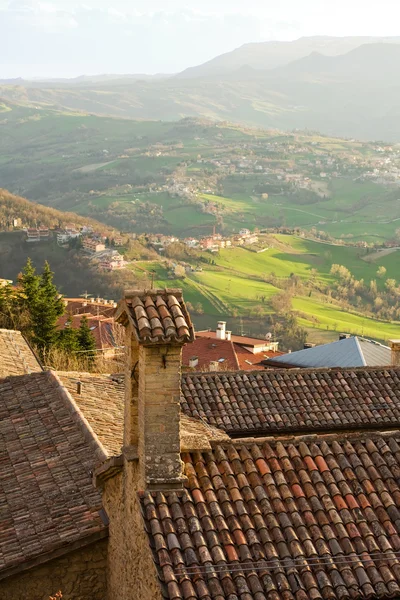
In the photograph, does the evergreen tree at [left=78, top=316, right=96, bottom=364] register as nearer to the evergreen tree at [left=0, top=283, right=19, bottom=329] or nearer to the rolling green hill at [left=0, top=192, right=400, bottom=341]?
the evergreen tree at [left=0, top=283, right=19, bottom=329]

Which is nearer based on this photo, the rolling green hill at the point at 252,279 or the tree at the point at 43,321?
the tree at the point at 43,321

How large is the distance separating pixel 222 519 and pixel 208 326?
8035 cm

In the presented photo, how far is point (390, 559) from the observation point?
296 inches

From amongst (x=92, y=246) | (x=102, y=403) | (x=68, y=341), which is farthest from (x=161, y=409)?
(x=92, y=246)

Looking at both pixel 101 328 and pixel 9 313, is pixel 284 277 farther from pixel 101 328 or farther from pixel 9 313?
pixel 9 313

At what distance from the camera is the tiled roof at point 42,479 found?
380 inches

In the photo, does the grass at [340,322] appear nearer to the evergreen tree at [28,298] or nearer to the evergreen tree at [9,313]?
the evergreen tree at [28,298]

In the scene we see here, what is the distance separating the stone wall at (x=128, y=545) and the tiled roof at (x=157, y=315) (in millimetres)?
1291

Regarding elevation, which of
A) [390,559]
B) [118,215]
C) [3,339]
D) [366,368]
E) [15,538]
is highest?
[390,559]

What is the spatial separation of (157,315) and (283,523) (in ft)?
7.35

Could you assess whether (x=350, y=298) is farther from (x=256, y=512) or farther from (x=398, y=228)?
(x=256, y=512)

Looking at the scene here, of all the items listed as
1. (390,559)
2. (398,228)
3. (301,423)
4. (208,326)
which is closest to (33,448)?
(301,423)

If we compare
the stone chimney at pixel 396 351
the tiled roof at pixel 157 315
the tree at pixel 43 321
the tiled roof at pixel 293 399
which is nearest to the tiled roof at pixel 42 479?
the tiled roof at pixel 157 315

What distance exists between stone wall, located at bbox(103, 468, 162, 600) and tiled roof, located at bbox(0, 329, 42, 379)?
8578 mm
